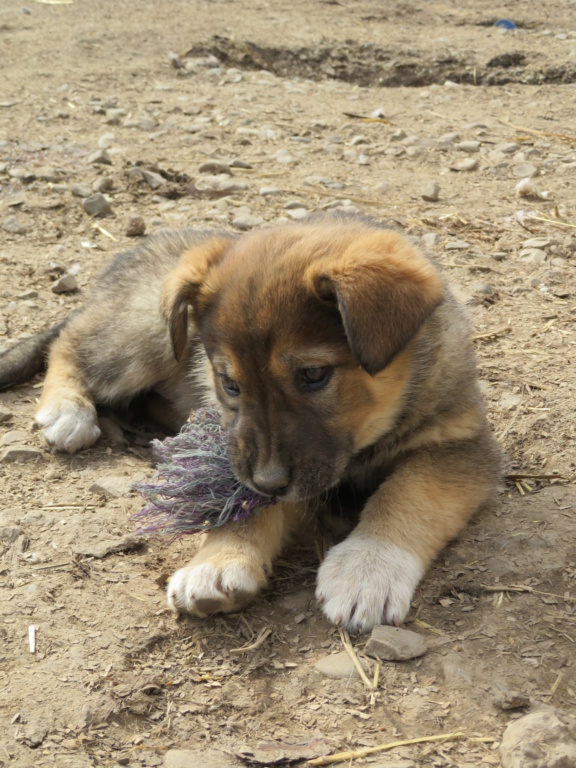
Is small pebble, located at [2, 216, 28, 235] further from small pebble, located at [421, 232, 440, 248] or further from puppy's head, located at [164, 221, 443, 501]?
puppy's head, located at [164, 221, 443, 501]

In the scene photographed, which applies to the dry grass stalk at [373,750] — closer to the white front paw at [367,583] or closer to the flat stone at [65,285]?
the white front paw at [367,583]

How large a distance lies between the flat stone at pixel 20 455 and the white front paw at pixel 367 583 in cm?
→ 149

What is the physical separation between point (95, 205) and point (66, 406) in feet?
8.01

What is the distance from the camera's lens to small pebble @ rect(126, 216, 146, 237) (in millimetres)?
5785

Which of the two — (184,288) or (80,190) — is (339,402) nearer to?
(184,288)

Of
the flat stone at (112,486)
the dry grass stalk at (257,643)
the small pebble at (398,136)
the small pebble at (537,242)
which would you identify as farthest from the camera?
the small pebble at (398,136)

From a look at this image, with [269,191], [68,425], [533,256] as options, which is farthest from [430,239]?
[68,425]

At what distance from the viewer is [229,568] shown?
2861mm

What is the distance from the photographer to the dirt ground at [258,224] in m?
2.42

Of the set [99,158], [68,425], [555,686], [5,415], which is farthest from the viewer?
[99,158]

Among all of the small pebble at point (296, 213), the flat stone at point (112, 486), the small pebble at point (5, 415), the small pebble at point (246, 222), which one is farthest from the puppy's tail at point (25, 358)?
the small pebble at point (296, 213)

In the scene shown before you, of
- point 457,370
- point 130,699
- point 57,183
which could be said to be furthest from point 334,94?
point 130,699

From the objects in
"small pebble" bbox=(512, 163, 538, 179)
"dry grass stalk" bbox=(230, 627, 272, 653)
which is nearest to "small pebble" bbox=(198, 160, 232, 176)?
"small pebble" bbox=(512, 163, 538, 179)

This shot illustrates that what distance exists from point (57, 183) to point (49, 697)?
465 centimetres
